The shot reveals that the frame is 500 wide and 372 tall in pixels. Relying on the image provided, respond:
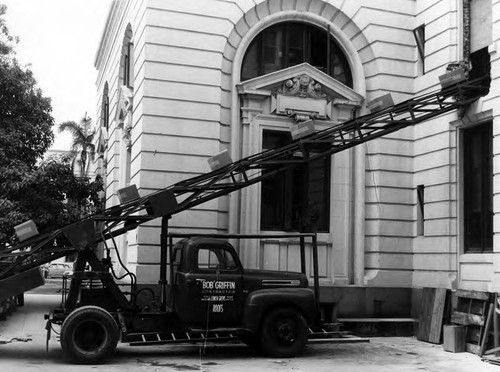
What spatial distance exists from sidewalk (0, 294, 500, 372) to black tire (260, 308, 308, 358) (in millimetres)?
209

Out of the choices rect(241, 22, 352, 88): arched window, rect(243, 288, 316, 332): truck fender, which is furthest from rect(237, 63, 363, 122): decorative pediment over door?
rect(243, 288, 316, 332): truck fender

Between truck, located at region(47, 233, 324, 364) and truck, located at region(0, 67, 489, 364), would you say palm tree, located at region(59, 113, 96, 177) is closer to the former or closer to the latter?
truck, located at region(0, 67, 489, 364)

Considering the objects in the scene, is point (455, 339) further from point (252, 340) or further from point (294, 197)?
point (294, 197)

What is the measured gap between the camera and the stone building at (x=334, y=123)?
54.2ft

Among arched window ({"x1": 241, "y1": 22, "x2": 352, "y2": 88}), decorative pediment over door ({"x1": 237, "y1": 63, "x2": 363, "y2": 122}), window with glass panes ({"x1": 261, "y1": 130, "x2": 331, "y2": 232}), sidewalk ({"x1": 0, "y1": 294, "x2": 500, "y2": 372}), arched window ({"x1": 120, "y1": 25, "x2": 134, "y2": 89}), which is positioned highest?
arched window ({"x1": 120, "y1": 25, "x2": 134, "y2": 89})

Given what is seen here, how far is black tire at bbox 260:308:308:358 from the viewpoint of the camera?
13039mm

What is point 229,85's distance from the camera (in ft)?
58.4

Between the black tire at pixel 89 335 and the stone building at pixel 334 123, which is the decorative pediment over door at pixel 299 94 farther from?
the black tire at pixel 89 335

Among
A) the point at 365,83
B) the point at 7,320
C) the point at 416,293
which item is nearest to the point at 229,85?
the point at 365,83

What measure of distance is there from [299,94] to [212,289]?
735 centimetres

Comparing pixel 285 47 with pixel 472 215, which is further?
pixel 285 47

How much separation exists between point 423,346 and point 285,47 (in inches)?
356

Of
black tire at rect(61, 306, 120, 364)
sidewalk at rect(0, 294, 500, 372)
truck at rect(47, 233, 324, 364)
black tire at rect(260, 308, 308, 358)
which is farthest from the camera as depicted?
black tire at rect(260, 308, 308, 358)

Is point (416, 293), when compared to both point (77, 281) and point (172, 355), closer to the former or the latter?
point (172, 355)
